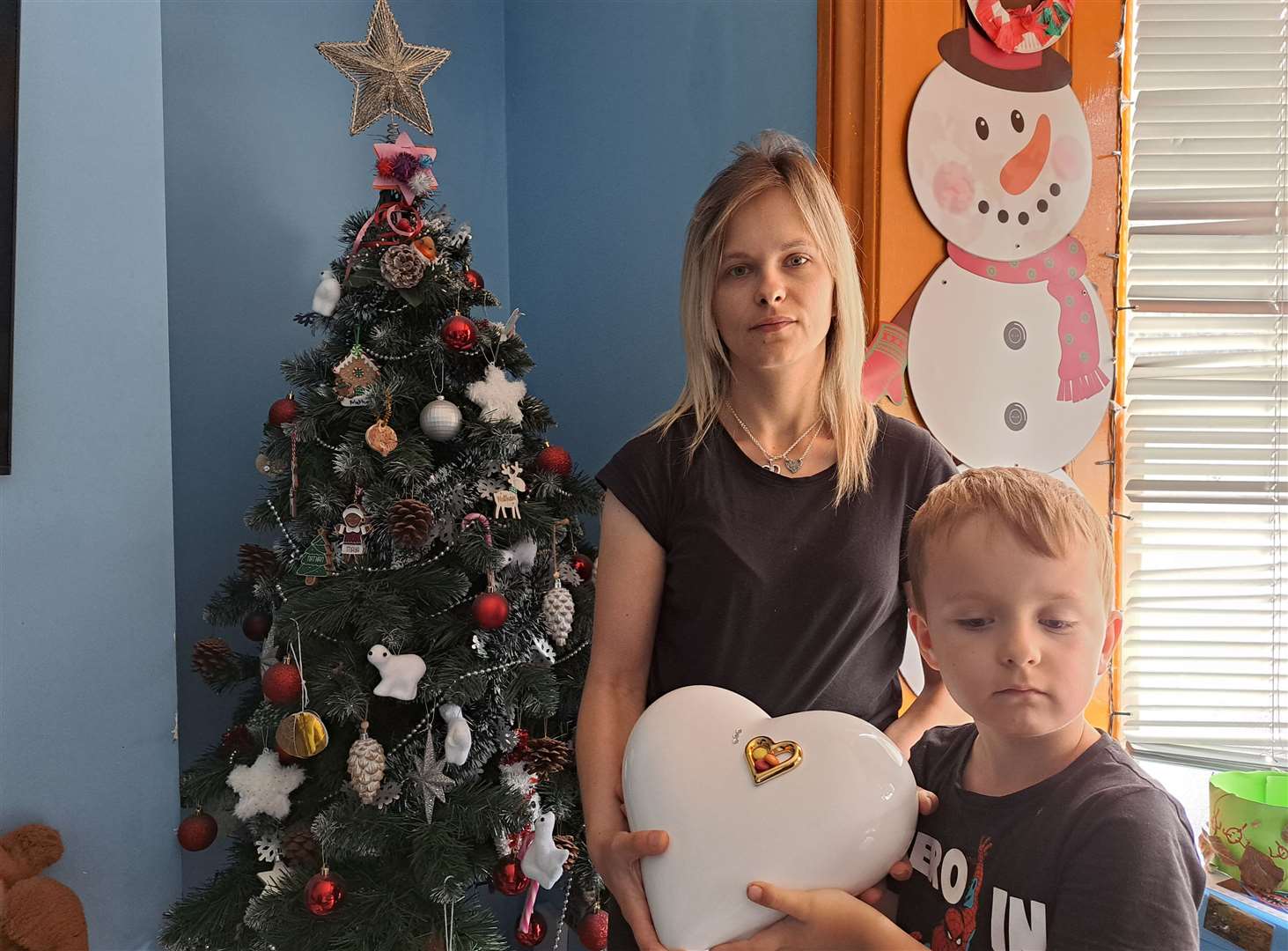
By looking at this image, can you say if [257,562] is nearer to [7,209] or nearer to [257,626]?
[257,626]

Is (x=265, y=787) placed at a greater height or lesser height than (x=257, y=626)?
lesser

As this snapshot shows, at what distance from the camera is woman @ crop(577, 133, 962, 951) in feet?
3.76

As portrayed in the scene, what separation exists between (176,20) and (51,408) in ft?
3.49

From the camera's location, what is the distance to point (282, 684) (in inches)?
61.9

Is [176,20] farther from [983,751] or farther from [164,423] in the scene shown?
[983,751]

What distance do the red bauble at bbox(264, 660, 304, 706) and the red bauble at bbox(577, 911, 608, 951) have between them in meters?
0.77

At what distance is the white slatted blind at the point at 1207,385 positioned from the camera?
1972mm

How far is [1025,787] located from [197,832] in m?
1.46

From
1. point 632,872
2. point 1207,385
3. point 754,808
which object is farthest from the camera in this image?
point 1207,385

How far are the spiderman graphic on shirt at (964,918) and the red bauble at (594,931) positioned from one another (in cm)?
120

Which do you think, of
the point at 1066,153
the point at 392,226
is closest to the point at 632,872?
the point at 392,226

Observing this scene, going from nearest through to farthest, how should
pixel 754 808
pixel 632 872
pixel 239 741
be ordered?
pixel 754 808 < pixel 632 872 < pixel 239 741

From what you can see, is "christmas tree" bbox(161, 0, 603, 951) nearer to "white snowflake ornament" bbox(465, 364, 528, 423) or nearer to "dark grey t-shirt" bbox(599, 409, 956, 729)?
"white snowflake ornament" bbox(465, 364, 528, 423)

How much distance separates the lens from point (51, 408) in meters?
1.47
